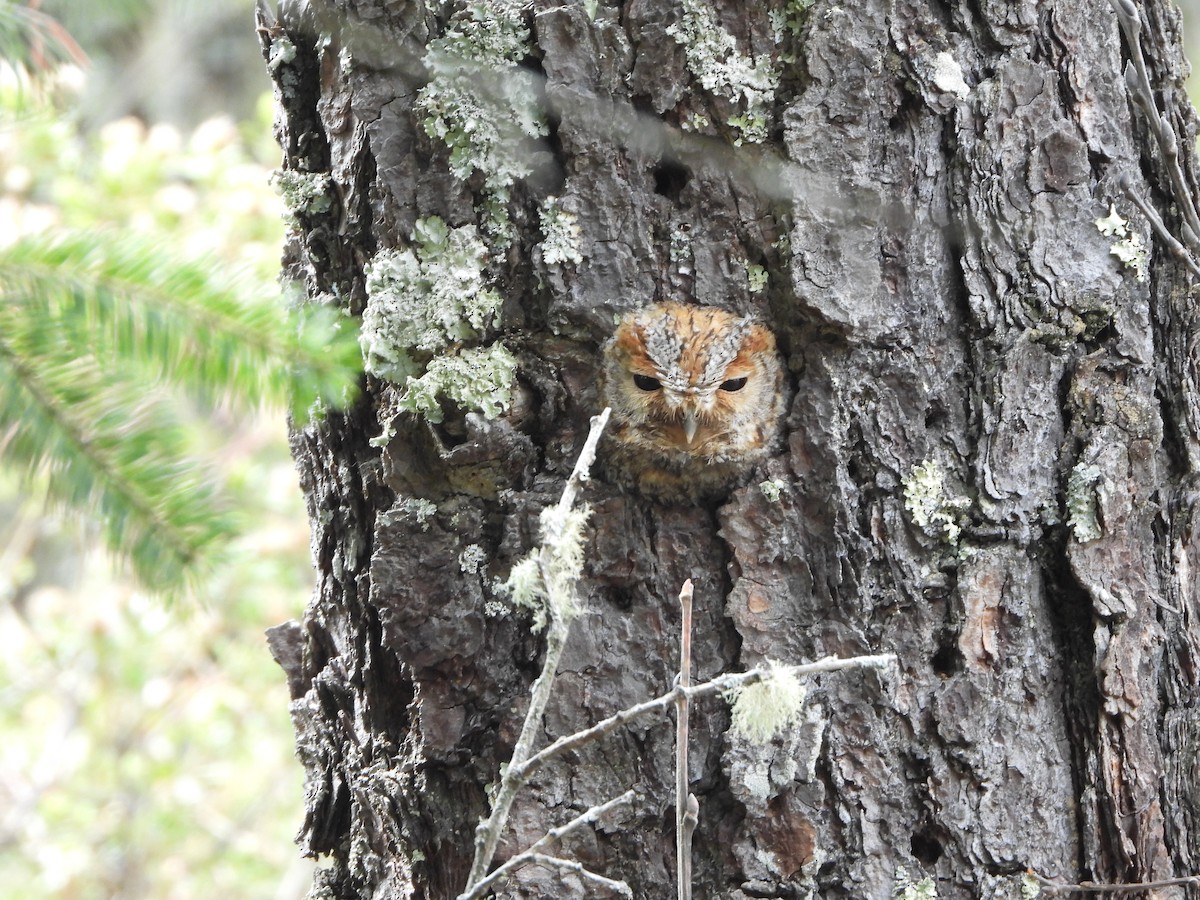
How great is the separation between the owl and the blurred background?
3.64 meters

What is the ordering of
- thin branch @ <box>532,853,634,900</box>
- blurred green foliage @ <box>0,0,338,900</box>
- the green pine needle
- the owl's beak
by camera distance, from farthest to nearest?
1. blurred green foliage @ <box>0,0,338,900</box>
2. the owl's beak
3. the green pine needle
4. thin branch @ <box>532,853,634,900</box>

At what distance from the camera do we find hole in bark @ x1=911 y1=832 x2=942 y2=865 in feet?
5.72

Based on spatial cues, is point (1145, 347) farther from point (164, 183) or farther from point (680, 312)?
point (164, 183)

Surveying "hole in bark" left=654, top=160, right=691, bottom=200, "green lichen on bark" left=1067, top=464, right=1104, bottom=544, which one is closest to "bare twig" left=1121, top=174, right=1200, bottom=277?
"green lichen on bark" left=1067, top=464, right=1104, bottom=544

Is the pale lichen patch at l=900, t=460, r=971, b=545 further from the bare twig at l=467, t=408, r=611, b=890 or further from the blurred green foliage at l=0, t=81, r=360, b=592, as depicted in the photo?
the blurred green foliage at l=0, t=81, r=360, b=592

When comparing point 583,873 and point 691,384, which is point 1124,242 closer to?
point 691,384

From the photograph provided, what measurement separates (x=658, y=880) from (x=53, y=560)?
7781 millimetres

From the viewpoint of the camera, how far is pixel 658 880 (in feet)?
5.75

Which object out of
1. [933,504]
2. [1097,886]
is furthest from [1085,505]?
[1097,886]

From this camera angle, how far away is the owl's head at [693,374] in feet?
6.17

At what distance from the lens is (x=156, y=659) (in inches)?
252

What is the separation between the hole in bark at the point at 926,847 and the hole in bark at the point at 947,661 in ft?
0.87

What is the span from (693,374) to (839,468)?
0.33m

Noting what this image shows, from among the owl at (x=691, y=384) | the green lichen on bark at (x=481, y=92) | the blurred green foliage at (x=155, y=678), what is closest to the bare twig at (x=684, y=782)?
the owl at (x=691, y=384)
